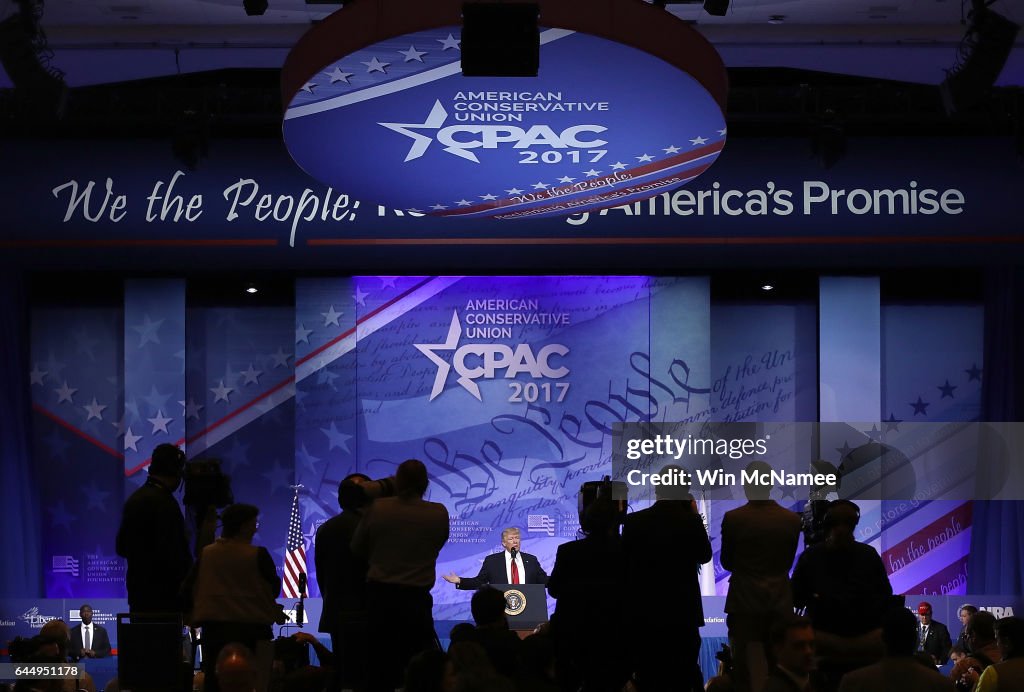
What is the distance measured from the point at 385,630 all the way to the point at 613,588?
3.12 feet

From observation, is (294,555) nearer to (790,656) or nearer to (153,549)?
→ (153,549)

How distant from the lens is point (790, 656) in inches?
164

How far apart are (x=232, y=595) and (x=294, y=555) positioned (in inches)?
234

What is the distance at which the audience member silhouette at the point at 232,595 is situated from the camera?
185 inches

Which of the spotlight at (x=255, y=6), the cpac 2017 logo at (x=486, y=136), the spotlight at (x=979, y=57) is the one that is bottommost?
the cpac 2017 logo at (x=486, y=136)

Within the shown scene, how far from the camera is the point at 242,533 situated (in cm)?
483

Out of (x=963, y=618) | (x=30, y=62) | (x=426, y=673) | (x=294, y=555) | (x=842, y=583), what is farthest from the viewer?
(x=294, y=555)

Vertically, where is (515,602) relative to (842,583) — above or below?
below

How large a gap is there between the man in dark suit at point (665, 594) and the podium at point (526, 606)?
181 cm

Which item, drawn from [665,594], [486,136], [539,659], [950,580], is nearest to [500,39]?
[486,136]

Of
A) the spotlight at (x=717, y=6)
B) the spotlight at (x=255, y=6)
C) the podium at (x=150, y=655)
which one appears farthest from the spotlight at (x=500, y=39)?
the spotlight at (x=255, y=6)

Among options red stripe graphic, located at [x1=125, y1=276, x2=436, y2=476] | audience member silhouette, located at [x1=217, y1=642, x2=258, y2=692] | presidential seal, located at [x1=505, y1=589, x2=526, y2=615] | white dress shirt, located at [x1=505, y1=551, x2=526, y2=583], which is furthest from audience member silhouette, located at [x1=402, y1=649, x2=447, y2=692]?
red stripe graphic, located at [x1=125, y1=276, x2=436, y2=476]

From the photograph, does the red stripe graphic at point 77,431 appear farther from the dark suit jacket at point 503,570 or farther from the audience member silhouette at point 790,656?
the audience member silhouette at point 790,656

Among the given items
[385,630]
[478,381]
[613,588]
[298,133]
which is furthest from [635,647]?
[478,381]
